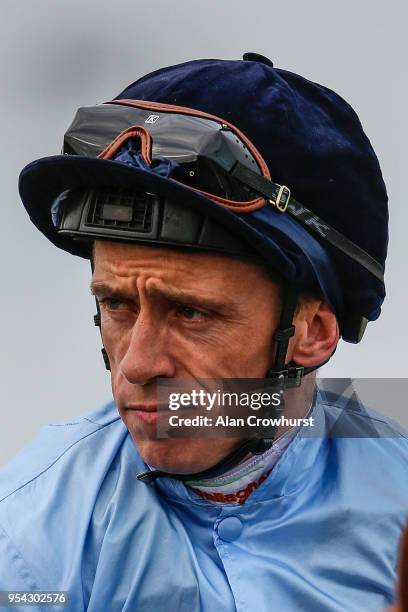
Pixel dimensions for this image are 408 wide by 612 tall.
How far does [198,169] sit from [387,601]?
2.55 ft

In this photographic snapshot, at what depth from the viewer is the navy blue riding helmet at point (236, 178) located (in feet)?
4.82

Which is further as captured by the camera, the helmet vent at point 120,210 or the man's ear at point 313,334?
the man's ear at point 313,334

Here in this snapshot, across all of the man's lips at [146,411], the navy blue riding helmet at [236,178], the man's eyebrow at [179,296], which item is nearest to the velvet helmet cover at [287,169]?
the navy blue riding helmet at [236,178]

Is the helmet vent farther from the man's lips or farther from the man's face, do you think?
the man's lips

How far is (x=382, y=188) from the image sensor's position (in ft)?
5.56

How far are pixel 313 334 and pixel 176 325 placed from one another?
293mm

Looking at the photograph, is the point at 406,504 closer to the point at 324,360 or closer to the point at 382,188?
the point at 324,360

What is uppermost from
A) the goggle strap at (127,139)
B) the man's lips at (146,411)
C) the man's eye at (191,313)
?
the goggle strap at (127,139)

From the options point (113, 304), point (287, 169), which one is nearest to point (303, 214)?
point (287, 169)

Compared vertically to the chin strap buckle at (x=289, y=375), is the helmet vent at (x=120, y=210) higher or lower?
higher

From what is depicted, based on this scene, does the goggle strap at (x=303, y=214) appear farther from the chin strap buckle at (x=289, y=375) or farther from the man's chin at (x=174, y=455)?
the man's chin at (x=174, y=455)

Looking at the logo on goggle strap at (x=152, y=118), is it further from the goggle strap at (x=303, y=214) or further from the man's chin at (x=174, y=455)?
the man's chin at (x=174, y=455)

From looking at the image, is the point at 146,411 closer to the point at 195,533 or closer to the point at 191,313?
the point at 191,313

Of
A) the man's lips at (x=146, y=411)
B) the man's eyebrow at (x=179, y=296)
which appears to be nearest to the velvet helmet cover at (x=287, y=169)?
the man's eyebrow at (x=179, y=296)
